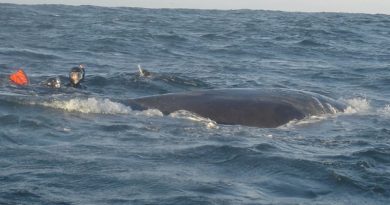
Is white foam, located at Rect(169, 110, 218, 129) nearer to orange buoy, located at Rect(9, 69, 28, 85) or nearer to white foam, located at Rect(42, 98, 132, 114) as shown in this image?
white foam, located at Rect(42, 98, 132, 114)

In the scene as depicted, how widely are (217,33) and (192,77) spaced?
1731 cm

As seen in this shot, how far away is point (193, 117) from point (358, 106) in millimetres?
4675

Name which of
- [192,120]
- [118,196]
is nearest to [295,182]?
[118,196]

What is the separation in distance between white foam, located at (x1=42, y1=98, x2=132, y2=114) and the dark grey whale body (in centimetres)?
24

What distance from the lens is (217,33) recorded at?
36.8m

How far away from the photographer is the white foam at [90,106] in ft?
40.6

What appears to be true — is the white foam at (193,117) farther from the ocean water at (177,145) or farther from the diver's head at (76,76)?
the diver's head at (76,76)

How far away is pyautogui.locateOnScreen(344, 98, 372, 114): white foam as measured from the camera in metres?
13.6

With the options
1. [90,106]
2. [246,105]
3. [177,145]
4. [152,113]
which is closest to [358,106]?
[246,105]

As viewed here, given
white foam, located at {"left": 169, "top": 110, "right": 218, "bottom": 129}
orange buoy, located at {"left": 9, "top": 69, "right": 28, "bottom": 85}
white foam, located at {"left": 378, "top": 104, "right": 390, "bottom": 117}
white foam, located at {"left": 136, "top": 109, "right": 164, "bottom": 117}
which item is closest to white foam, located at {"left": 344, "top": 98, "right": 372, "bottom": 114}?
white foam, located at {"left": 378, "top": 104, "right": 390, "bottom": 117}

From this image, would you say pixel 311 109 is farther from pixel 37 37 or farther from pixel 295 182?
pixel 37 37

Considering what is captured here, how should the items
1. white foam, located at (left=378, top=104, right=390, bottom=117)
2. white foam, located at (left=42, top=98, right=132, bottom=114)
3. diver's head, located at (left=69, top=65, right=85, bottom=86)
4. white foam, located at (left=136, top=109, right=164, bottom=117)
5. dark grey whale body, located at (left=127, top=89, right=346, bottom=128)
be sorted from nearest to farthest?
dark grey whale body, located at (left=127, top=89, right=346, bottom=128), white foam, located at (left=136, top=109, right=164, bottom=117), white foam, located at (left=42, top=98, right=132, bottom=114), white foam, located at (left=378, top=104, right=390, bottom=117), diver's head, located at (left=69, top=65, right=85, bottom=86)

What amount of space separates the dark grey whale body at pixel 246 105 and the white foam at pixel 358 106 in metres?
0.52

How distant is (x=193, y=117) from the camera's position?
11531mm
